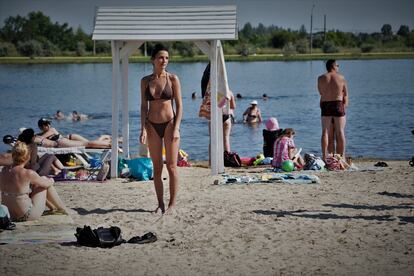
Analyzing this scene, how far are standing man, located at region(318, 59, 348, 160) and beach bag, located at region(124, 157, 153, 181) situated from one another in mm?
2895

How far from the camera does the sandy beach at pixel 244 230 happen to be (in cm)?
750

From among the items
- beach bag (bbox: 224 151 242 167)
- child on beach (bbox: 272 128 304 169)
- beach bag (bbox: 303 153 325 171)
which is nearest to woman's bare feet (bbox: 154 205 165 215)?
child on beach (bbox: 272 128 304 169)

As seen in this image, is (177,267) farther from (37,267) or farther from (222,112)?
(222,112)

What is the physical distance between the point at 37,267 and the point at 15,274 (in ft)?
0.80

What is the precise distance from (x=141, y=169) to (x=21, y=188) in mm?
2991

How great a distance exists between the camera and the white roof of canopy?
38.7ft

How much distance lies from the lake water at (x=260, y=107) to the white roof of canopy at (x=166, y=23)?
5.90 m

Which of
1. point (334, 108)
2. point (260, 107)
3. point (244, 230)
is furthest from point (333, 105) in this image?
point (260, 107)

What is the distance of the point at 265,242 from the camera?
826 cm

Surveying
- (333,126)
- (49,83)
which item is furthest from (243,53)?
(333,126)

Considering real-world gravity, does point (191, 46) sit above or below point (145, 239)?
above

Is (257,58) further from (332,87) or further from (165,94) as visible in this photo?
(165,94)

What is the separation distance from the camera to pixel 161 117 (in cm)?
945

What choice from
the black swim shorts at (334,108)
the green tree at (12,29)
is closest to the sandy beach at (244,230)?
the black swim shorts at (334,108)
